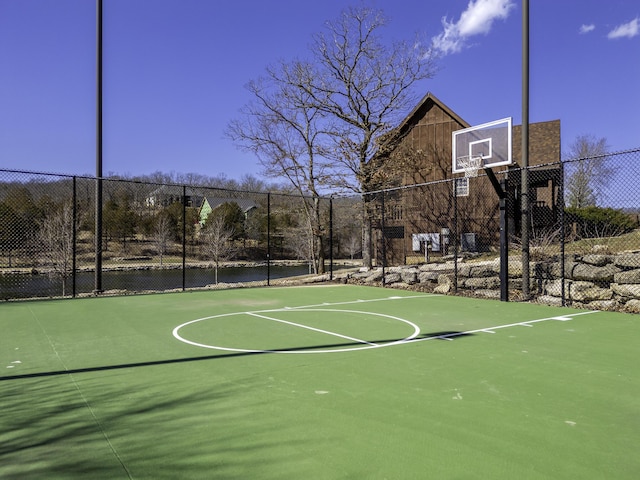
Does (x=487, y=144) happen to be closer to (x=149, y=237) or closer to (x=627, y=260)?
(x=627, y=260)

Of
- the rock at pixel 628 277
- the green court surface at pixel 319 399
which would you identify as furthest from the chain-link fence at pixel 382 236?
the green court surface at pixel 319 399

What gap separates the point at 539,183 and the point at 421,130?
5717 mm

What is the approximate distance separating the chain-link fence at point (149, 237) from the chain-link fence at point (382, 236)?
0.29 ft

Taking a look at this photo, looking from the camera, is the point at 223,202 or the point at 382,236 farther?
the point at 223,202

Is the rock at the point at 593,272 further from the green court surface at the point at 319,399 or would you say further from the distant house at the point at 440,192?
the distant house at the point at 440,192

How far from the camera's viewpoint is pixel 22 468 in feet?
6.90

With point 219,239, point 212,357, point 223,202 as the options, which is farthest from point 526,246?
point 223,202

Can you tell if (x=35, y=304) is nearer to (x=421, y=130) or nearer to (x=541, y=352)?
(x=541, y=352)

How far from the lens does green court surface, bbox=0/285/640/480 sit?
2.20m

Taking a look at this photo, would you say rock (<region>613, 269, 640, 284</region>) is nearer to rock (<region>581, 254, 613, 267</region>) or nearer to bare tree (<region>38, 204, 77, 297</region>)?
rock (<region>581, 254, 613, 267</region>)

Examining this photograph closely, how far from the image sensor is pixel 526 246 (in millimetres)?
→ 8453

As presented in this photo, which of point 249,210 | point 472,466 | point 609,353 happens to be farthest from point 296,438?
point 249,210

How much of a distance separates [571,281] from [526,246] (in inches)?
41.2

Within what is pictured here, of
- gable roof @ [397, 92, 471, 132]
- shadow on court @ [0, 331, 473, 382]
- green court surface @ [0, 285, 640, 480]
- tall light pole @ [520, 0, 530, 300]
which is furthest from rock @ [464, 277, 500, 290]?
gable roof @ [397, 92, 471, 132]
